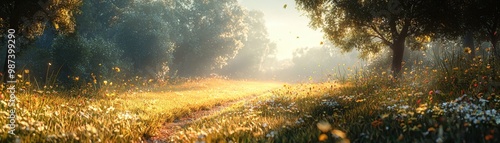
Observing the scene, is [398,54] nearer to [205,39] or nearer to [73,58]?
[73,58]

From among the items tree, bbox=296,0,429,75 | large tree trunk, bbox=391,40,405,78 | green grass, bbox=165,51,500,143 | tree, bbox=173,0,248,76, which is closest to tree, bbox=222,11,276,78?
tree, bbox=173,0,248,76

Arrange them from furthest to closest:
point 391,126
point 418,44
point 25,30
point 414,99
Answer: point 418,44 → point 25,30 → point 414,99 → point 391,126

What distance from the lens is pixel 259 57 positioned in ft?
227

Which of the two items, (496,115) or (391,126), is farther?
(391,126)

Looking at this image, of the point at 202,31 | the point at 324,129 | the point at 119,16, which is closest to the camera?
the point at 324,129

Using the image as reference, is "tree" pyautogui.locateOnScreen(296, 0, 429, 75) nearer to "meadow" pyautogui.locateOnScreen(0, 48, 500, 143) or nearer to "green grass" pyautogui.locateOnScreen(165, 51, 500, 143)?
"meadow" pyautogui.locateOnScreen(0, 48, 500, 143)

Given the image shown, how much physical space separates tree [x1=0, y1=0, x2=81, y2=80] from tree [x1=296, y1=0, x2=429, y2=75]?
11868mm

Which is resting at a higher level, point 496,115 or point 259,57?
point 259,57

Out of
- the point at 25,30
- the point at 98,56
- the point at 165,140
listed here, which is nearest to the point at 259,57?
the point at 98,56

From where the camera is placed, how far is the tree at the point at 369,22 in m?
15.8

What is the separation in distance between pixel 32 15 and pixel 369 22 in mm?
15597

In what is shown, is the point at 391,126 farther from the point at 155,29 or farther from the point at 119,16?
the point at 119,16

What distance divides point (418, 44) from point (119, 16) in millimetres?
35904

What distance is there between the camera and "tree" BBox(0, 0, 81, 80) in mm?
13086
